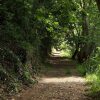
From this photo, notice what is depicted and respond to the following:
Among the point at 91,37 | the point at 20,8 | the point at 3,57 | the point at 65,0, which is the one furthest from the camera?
the point at 91,37

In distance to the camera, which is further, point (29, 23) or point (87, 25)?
point (87, 25)

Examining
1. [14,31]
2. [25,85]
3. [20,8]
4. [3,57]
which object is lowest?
[25,85]

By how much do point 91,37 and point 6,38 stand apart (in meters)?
13.4

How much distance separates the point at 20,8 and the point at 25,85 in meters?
4.14

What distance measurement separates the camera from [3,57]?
541 inches

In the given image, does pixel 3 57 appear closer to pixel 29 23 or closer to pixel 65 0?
pixel 29 23

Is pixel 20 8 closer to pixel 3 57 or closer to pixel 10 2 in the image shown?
pixel 10 2

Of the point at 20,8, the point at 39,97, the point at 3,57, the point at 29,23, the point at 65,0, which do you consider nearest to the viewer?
the point at 39,97

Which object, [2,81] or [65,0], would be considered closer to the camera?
[2,81]

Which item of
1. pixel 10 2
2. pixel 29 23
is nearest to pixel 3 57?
pixel 10 2

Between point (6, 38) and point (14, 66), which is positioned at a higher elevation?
point (6, 38)

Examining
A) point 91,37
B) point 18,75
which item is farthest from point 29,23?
point 91,37

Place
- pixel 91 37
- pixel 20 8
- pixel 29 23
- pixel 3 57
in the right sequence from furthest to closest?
1. pixel 91 37
2. pixel 29 23
3. pixel 20 8
4. pixel 3 57

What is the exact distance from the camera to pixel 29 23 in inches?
724
